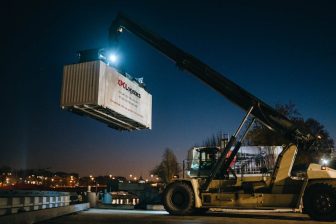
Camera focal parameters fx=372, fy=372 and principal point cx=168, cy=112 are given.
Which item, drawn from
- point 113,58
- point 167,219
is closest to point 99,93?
point 113,58

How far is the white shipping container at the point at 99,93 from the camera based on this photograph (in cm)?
1611

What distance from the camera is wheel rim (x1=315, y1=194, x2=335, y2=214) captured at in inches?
448

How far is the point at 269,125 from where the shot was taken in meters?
13.9

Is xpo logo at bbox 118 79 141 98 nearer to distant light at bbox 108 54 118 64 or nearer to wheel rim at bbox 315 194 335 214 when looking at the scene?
distant light at bbox 108 54 118 64

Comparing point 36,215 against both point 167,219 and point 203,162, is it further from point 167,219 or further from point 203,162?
point 203,162

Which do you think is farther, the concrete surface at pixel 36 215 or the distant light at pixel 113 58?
the distant light at pixel 113 58

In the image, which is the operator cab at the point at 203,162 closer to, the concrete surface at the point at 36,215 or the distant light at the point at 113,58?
the concrete surface at the point at 36,215

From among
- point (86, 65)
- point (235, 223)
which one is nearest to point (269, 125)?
point (235, 223)

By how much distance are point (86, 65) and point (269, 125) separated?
843cm

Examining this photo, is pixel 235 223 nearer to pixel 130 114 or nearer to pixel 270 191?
pixel 270 191

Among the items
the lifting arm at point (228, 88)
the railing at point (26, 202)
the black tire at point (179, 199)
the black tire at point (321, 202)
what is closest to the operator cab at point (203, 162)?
the black tire at point (179, 199)

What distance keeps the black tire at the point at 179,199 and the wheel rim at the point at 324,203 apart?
13.8ft

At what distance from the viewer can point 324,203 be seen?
37.5 feet

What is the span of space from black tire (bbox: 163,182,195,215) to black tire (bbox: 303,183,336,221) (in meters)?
3.98
